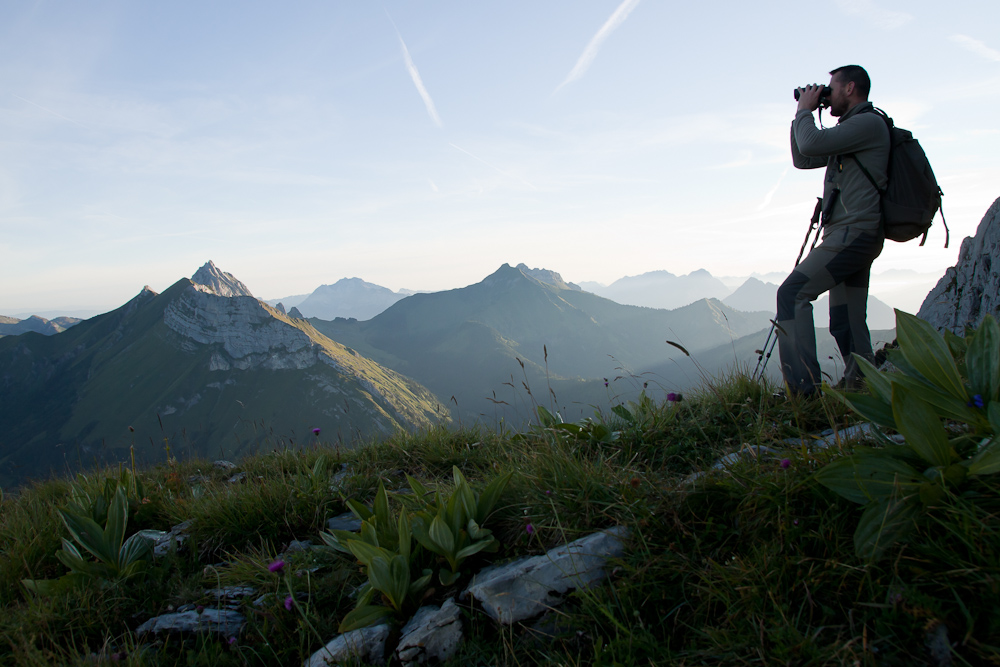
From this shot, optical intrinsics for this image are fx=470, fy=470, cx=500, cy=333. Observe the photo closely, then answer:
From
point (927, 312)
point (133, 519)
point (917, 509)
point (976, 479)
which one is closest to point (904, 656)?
point (917, 509)

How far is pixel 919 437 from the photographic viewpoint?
7.13 feet

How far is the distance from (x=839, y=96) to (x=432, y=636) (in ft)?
20.4

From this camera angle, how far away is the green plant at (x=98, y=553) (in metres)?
3.40

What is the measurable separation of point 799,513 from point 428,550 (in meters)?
2.25

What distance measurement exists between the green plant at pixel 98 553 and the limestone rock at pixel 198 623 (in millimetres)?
657

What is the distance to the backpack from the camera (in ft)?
15.0

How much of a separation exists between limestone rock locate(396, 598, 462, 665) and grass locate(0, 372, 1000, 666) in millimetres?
75

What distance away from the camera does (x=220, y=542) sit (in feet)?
12.9

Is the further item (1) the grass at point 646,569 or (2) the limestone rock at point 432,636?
(2) the limestone rock at point 432,636

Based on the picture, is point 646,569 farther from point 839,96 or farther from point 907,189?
point 839,96

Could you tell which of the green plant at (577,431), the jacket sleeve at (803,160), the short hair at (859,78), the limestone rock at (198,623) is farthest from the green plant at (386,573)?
the short hair at (859,78)

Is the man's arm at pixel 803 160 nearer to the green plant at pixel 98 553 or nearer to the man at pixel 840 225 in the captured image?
the man at pixel 840 225

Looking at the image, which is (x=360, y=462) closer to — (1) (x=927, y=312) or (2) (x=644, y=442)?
(2) (x=644, y=442)

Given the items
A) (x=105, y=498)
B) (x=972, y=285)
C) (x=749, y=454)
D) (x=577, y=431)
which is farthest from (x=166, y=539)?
(x=972, y=285)
